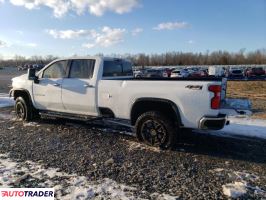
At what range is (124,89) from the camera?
6508 mm

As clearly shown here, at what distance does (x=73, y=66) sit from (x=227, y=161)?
4.27 meters

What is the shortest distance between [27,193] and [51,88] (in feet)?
13.6

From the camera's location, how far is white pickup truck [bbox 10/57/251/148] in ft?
18.6

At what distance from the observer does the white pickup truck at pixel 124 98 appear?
5676 millimetres

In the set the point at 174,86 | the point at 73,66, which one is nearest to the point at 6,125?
the point at 73,66

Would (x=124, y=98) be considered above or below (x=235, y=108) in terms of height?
above

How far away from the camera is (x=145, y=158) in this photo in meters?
5.71

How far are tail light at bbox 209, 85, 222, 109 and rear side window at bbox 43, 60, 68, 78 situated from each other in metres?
3.92

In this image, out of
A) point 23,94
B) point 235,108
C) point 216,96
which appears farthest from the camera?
point 23,94

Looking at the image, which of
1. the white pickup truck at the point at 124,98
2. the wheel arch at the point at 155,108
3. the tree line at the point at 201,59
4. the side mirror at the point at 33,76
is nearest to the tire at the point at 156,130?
the white pickup truck at the point at 124,98

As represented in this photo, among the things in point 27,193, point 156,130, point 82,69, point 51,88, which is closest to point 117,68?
point 82,69

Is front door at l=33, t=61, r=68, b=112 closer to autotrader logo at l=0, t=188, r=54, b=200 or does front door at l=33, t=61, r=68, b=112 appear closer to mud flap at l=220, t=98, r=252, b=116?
autotrader logo at l=0, t=188, r=54, b=200

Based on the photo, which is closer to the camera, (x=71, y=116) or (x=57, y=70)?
(x=71, y=116)

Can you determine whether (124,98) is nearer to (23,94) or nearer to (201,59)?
(23,94)
